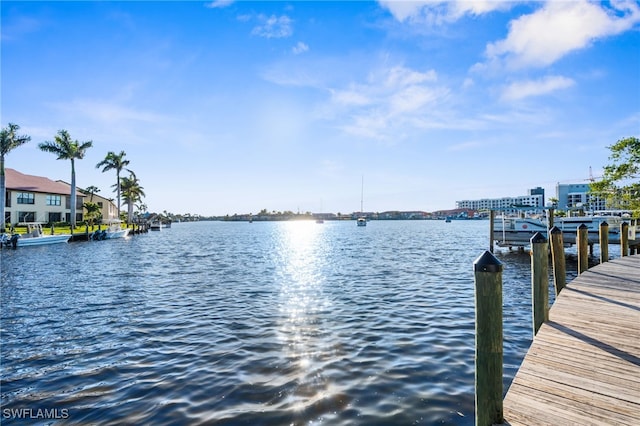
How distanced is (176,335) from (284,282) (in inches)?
336

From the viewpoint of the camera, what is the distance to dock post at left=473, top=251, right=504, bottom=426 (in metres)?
3.05

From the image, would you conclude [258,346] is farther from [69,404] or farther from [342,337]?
[69,404]

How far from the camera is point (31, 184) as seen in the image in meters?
58.4

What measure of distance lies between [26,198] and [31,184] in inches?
189

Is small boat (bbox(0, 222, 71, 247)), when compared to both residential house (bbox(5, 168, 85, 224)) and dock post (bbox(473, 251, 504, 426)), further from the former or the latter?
dock post (bbox(473, 251, 504, 426))

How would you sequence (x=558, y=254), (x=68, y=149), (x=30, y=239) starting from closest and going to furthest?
(x=558, y=254)
(x=30, y=239)
(x=68, y=149)

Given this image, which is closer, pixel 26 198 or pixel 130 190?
pixel 26 198

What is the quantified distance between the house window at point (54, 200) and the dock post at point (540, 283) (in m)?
73.6

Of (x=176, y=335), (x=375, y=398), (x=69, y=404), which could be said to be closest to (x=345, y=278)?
(x=176, y=335)

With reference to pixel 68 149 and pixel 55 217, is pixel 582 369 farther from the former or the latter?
pixel 55 217

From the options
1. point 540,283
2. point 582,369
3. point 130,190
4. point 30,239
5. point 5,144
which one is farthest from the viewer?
point 130,190

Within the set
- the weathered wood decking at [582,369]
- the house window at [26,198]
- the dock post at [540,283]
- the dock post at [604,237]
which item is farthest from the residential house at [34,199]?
the dock post at [604,237]

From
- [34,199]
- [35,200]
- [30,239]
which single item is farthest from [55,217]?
[30,239]

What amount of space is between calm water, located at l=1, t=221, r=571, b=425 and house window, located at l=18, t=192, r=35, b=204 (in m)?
51.4
